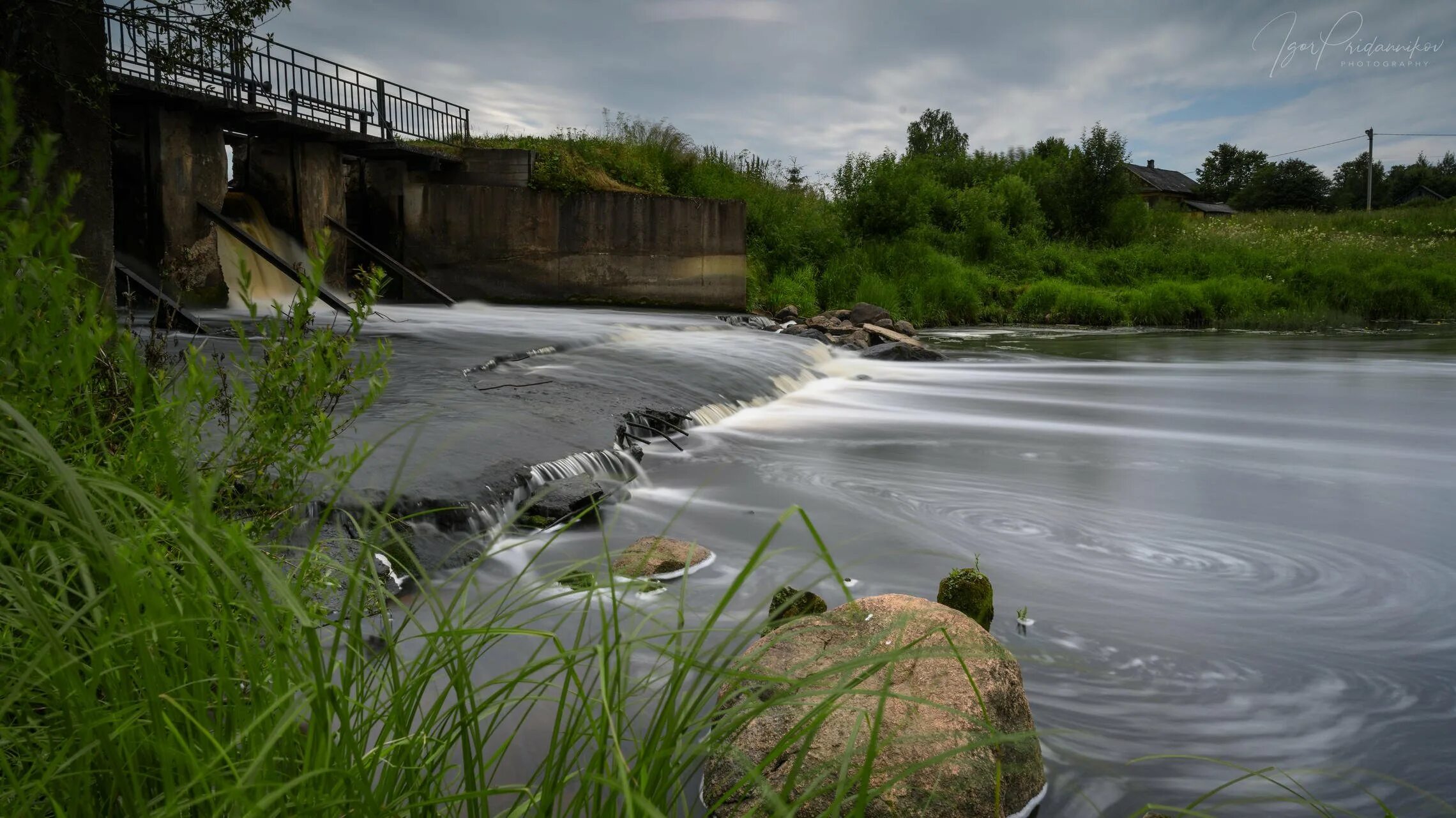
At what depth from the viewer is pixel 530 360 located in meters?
10.2

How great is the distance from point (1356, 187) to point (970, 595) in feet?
360

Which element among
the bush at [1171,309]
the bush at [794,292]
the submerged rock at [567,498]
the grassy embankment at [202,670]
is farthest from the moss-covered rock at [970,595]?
the bush at [1171,309]

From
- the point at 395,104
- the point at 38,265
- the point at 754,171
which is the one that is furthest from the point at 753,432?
the point at 754,171

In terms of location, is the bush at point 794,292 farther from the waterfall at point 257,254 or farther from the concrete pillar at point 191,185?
the concrete pillar at point 191,185

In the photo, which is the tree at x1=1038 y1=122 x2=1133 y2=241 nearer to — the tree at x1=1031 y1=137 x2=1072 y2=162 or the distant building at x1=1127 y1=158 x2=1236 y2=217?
the tree at x1=1031 y1=137 x2=1072 y2=162

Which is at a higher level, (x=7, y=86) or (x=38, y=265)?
(x=7, y=86)

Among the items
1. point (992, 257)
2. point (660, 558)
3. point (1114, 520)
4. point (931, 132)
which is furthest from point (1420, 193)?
point (660, 558)

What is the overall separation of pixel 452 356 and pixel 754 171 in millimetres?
23998

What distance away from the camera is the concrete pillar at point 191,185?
14.2 m

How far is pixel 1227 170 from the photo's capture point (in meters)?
104

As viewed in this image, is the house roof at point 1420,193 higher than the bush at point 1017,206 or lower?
higher

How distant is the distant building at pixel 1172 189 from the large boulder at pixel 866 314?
184 feet

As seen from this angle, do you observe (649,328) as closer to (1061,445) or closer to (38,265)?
(1061,445)

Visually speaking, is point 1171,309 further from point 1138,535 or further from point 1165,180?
point 1165,180
